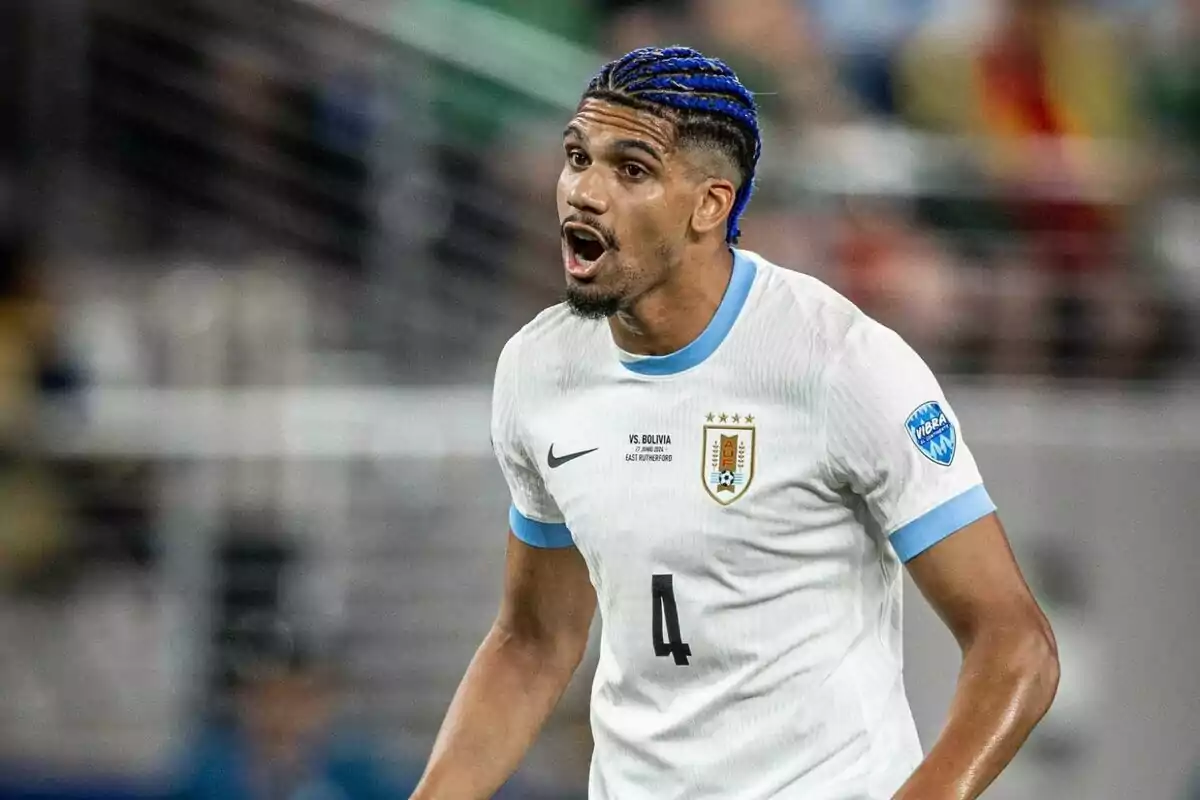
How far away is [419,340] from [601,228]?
345cm

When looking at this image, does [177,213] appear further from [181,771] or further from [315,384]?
[181,771]

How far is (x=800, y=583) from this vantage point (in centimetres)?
319

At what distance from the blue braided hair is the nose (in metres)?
0.14

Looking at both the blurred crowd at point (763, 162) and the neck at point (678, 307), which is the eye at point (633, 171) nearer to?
the neck at point (678, 307)

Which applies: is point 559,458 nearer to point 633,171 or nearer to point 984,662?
point 633,171

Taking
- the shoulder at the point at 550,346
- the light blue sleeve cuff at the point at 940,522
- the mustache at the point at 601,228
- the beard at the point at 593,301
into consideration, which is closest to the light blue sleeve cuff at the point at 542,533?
the shoulder at the point at 550,346

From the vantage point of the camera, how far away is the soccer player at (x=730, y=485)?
10.1 ft

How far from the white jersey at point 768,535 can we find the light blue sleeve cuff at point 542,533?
8.6 inches

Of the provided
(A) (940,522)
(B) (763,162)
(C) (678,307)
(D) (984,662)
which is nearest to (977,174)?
(B) (763,162)

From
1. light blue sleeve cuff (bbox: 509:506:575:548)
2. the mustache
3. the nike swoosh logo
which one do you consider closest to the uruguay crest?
the nike swoosh logo

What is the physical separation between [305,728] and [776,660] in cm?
337

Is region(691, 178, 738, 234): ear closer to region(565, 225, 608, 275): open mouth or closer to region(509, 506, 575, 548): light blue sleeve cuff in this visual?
region(565, 225, 608, 275): open mouth

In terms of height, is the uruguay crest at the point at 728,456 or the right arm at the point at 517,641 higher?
the uruguay crest at the point at 728,456

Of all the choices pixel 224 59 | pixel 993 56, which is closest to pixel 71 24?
pixel 224 59
